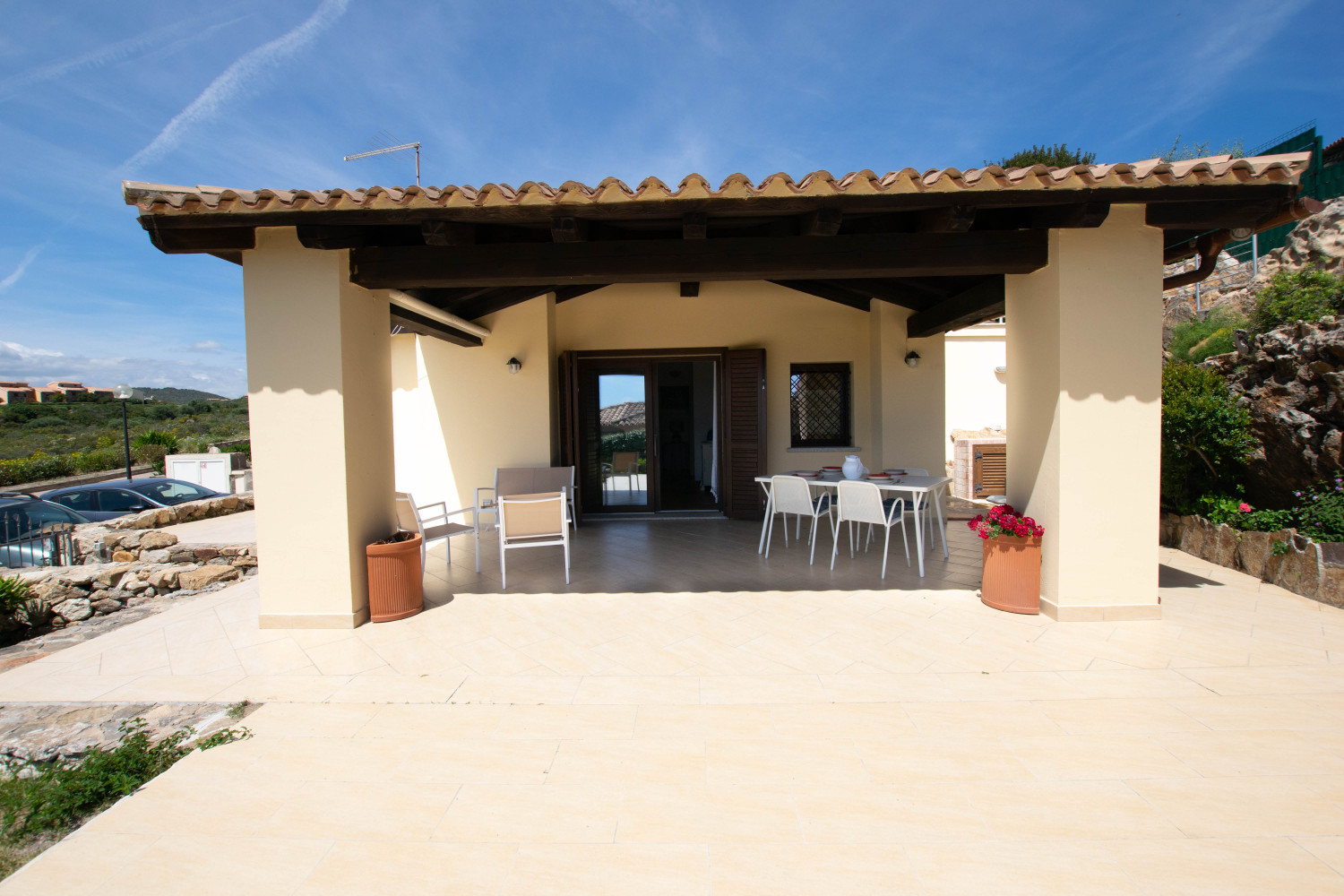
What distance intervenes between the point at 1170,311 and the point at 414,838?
48.1ft

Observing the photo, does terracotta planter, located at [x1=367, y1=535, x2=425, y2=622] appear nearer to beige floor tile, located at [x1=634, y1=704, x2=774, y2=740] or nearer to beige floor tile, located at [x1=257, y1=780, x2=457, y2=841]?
beige floor tile, located at [x1=257, y1=780, x2=457, y2=841]

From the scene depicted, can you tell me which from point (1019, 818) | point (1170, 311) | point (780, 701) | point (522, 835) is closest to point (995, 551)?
point (780, 701)

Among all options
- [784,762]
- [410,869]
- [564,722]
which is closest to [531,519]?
[564,722]

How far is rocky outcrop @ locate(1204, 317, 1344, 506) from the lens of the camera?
4785mm

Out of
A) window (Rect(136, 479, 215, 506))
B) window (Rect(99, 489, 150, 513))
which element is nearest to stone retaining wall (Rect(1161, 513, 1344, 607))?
window (Rect(99, 489, 150, 513))

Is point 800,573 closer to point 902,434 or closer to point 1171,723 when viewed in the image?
point 1171,723

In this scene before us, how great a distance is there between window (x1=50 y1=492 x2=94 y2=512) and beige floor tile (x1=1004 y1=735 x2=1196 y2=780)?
12.5m

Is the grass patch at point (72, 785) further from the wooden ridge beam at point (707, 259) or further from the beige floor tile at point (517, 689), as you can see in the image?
the wooden ridge beam at point (707, 259)

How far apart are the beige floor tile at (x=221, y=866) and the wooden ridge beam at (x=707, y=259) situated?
3.29 m

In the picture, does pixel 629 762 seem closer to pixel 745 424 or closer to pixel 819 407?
pixel 745 424

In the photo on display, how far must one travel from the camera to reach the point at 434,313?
19.2 ft

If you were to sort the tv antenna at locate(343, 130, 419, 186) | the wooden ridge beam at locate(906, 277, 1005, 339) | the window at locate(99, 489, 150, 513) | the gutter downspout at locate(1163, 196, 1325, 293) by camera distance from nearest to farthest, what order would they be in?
the gutter downspout at locate(1163, 196, 1325, 293)
the wooden ridge beam at locate(906, 277, 1005, 339)
the window at locate(99, 489, 150, 513)
the tv antenna at locate(343, 130, 419, 186)

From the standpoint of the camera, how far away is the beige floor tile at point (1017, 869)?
1.66 meters

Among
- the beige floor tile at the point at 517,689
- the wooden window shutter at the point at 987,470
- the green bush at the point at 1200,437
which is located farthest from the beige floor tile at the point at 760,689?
the wooden window shutter at the point at 987,470
